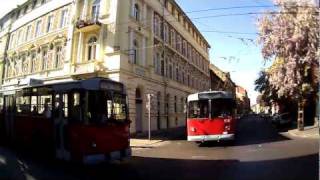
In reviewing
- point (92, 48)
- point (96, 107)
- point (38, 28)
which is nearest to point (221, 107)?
point (96, 107)

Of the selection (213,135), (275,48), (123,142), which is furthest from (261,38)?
(123,142)

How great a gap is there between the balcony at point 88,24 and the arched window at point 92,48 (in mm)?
865

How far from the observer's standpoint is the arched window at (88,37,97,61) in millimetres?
30981

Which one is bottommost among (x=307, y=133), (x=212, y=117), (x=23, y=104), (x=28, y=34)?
(x=307, y=133)

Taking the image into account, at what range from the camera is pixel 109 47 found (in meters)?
29.3

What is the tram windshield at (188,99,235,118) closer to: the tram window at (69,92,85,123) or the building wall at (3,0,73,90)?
the tram window at (69,92,85,123)

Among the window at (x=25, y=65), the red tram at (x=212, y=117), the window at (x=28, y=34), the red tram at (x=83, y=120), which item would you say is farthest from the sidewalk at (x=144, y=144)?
the window at (x=28, y=34)

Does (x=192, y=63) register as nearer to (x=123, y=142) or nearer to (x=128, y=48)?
(x=128, y=48)

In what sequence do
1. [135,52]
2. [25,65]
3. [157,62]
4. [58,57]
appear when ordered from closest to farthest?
[135,52]
[58,57]
[157,62]
[25,65]

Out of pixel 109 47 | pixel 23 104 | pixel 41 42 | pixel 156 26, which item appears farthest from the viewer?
pixel 156 26

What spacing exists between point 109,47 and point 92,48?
2459 millimetres

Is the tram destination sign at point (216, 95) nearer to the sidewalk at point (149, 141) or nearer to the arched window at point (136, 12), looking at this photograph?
the sidewalk at point (149, 141)

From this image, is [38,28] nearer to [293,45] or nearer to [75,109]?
[293,45]

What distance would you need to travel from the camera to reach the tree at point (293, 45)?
20422 mm
